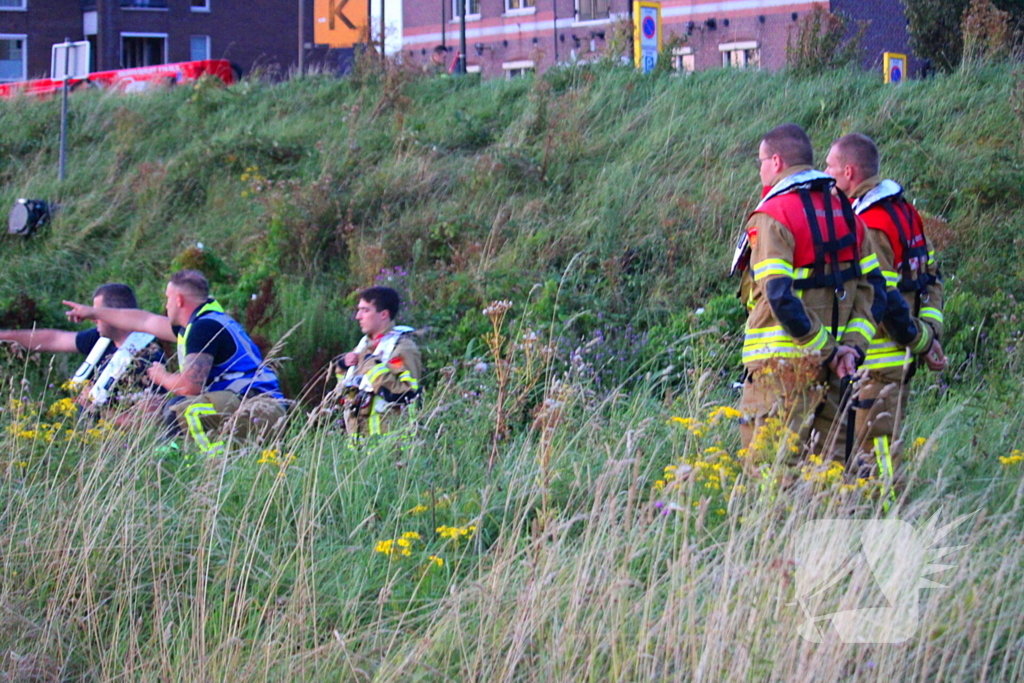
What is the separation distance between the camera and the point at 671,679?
3.14 meters

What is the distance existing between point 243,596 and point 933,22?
1838cm

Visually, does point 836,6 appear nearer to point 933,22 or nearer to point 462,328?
point 933,22

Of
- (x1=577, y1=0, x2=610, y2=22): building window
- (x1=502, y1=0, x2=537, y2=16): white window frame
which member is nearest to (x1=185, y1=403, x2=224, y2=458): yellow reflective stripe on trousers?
(x1=577, y1=0, x2=610, y2=22): building window

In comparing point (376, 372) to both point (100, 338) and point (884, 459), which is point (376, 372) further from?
point (884, 459)

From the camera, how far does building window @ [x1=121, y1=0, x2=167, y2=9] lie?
45656mm

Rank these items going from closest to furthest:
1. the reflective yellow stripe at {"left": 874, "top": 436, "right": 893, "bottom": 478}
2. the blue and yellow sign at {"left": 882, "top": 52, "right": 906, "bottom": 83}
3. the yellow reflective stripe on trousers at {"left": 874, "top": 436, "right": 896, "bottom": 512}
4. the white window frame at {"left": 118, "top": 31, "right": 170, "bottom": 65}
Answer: the yellow reflective stripe on trousers at {"left": 874, "top": 436, "right": 896, "bottom": 512}
the reflective yellow stripe at {"left": 874, "top": 436, "right": 893, "bottom": 478}
the blue and yellow sign at {"left": 882, "top": 52, "right": 906, "bottom": 83}
the white window frame at {"left": 118, "top": 31, "right": 170, "bottom": 65}

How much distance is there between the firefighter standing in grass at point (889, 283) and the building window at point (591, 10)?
32.1 m

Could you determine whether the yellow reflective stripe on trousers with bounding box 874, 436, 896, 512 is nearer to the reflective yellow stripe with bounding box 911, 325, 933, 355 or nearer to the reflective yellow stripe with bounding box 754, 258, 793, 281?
the reflective yellow stripe with bounding box 911, 325, 933, 355

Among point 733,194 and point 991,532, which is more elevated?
point 733,194

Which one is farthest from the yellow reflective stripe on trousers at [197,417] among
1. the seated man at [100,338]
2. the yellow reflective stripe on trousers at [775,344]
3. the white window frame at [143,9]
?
the white window frame at [143,9]

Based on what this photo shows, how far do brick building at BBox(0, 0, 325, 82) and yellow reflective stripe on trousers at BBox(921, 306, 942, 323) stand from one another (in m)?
42.0

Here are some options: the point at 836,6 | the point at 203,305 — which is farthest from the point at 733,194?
the point at 836,6

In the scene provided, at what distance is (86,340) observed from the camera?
25.3 ft

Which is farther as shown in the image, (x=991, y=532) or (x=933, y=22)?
(x=933, y=22)
